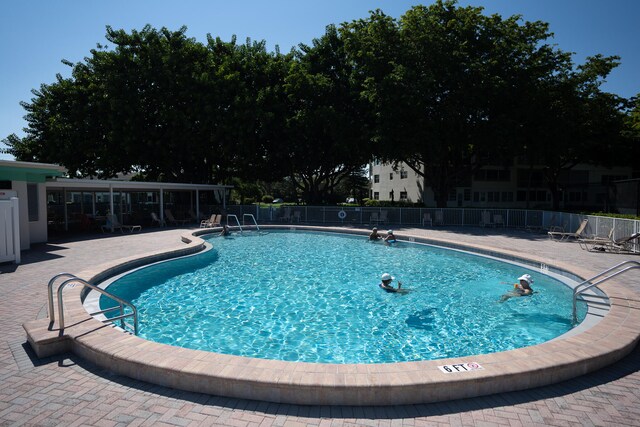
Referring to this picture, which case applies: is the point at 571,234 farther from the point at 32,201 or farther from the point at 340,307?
the point at 32,201

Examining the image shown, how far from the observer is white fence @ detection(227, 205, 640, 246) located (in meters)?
20.7

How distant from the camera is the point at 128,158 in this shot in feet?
87.4

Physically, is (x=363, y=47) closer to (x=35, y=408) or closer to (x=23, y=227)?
(x=23, y=227)

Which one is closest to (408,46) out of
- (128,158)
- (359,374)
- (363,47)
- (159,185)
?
(363,47)

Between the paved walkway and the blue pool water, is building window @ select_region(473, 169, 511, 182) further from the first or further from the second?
the paved walkway

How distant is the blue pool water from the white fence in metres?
9.51

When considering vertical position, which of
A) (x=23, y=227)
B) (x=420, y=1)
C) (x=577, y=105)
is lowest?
(x=23, y=227)

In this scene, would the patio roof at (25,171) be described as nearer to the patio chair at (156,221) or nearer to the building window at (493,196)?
the patio chair at (156,221)

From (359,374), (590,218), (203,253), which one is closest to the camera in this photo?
(359,374)

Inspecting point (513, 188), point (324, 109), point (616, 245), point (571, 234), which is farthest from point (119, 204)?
point (513, 188)

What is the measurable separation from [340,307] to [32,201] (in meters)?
13.1

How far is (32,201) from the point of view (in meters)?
14.0

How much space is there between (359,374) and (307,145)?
2409cm

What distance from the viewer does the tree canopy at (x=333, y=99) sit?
22.9 metres
